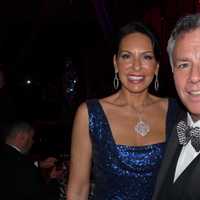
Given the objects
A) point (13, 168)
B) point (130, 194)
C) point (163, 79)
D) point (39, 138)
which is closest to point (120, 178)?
point (130, 194)

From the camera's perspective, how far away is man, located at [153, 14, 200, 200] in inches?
63.6

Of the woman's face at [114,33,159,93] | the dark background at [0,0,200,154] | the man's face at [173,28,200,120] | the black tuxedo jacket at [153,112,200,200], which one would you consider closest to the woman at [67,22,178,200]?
the woman's face at [114,33,159,93]

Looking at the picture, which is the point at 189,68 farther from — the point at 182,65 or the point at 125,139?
the point at 125,139

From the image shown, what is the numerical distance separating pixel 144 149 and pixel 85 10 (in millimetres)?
9010

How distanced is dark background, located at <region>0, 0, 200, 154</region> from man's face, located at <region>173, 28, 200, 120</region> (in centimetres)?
538

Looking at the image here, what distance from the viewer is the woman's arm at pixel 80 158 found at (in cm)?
245

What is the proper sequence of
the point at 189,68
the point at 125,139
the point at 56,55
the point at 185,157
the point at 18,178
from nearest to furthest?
1. the point at 189,68
2. the point at 185,157
3. the point at 125,139
4. the point at 18,178
5. the point at 56,55

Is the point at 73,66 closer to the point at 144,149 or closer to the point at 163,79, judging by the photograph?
the point at 163,79

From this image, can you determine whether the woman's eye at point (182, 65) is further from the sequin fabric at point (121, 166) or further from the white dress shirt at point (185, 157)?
the sequin fabric at point (121, 166)

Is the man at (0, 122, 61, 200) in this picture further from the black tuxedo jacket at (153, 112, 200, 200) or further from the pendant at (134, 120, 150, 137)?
the black tuxedo jacket at (153, 112, 200, 200)

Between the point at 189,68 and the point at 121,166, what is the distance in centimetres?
101

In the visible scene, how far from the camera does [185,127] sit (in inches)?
75.0

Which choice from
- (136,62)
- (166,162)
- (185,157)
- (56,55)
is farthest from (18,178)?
(56,55)

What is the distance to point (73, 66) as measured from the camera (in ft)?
43.5
